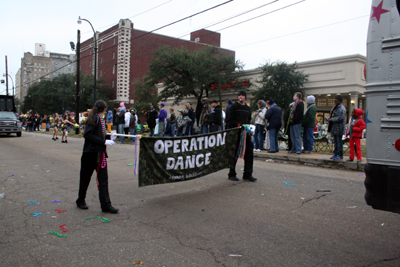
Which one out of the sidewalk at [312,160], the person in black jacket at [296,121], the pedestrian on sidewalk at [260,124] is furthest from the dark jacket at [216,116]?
the person in black jacket at [296,121]

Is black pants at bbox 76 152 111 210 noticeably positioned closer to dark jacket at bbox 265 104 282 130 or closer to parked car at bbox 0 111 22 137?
dark jacket at bbox 265 104 282 130

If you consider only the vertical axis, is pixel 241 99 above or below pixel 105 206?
above

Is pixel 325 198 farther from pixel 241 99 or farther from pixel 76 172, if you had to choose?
pixel 76 172

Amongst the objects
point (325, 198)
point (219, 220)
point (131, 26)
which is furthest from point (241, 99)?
point (131, 26)

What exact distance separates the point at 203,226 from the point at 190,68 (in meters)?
30.9

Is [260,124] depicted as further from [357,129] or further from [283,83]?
[283,83]

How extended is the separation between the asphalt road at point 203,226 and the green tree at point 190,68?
28.1m

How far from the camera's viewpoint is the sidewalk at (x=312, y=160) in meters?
8.81

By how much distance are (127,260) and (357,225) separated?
317 cm

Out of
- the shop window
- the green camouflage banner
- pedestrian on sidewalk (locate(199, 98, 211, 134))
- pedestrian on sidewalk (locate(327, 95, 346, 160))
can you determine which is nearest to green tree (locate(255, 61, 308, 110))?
the shop window

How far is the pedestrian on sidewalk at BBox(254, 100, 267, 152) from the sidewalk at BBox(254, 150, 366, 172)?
0.70 metres

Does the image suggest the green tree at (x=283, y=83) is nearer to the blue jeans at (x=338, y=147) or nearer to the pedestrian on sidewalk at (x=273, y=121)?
the pedestrian on sidewalk at (x=273, y=121)

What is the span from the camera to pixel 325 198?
220 inches

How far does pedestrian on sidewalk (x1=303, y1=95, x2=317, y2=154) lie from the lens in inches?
411
